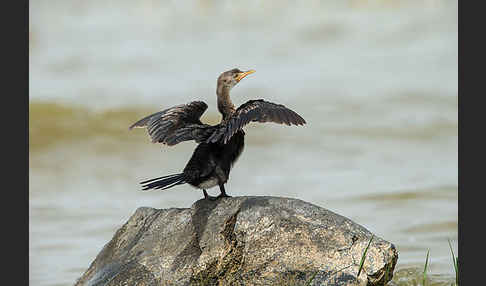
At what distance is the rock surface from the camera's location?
283 inches

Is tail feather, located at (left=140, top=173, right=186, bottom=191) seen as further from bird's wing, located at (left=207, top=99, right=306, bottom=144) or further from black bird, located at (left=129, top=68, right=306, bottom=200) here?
bird's wing, located at (left=207, top=99, right=306, bottom=144)

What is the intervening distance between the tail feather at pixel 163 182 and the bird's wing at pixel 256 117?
0.43m

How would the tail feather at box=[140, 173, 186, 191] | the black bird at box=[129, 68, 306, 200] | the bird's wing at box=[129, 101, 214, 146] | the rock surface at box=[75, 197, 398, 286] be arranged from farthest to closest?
1. the bird's wing at box=[129, 101, 214, 146]
2. the black bird at box=[129, 68, 306, 200]
3. the tail feather at box=[140, 173, 186, 191]
4. the rock surface at box=[75, 197, 398, 286]

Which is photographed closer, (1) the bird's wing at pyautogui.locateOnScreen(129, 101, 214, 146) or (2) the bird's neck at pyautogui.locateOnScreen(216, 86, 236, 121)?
(1) the bird's wing at pyautogui.locateOnScreen(129, 101, 214, 146)

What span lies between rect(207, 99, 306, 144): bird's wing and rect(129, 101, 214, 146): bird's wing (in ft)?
0.63

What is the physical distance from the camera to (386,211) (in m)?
13.5

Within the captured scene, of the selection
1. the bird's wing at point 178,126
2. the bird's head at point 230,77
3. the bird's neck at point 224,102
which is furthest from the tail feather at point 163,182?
the bird's head at point 230,77

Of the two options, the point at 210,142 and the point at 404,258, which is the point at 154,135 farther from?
the point at 404,258

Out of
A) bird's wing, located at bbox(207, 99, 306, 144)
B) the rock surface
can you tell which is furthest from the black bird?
the rock surface

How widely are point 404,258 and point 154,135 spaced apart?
176 inches

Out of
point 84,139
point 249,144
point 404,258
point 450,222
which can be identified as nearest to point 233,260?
point 404,258

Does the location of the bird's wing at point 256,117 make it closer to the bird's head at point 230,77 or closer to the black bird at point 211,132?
the black bird at point 211,132

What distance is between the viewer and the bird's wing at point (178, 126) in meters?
7.70

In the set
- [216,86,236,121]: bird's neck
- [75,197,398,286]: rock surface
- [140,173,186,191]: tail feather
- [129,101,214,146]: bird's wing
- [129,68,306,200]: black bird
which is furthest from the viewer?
[216,86,236,121]: bird's neck
